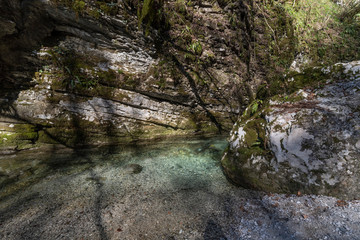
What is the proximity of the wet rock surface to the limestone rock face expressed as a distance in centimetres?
28

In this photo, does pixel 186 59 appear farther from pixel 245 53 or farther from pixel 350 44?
pixel 350 44

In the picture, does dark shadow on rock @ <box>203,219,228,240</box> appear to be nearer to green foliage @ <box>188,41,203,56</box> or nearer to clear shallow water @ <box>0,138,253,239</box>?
clear shallow water @ <box>0,138,253,239</box>

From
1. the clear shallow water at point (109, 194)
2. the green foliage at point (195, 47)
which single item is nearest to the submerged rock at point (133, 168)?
the clear shallow water at point (109, 194)

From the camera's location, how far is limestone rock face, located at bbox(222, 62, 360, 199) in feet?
9.36

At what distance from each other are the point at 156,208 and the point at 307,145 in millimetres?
3327

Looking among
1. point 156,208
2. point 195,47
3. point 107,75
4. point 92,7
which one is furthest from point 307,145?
point 92,7

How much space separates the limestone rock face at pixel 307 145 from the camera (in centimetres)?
285

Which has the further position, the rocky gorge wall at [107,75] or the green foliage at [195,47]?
the green foliage at [195,47]

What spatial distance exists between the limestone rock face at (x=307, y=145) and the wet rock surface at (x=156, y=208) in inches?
11.2

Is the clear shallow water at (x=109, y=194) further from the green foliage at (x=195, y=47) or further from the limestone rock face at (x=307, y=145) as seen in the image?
the green foliage at (x=195, y=47)

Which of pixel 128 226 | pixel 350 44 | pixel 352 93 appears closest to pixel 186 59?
pixel 352 93

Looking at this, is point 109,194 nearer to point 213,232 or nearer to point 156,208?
point 156,208

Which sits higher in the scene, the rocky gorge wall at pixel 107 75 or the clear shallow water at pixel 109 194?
the rocky gorge wall at pixel 107 75

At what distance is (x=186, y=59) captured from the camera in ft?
20.7
